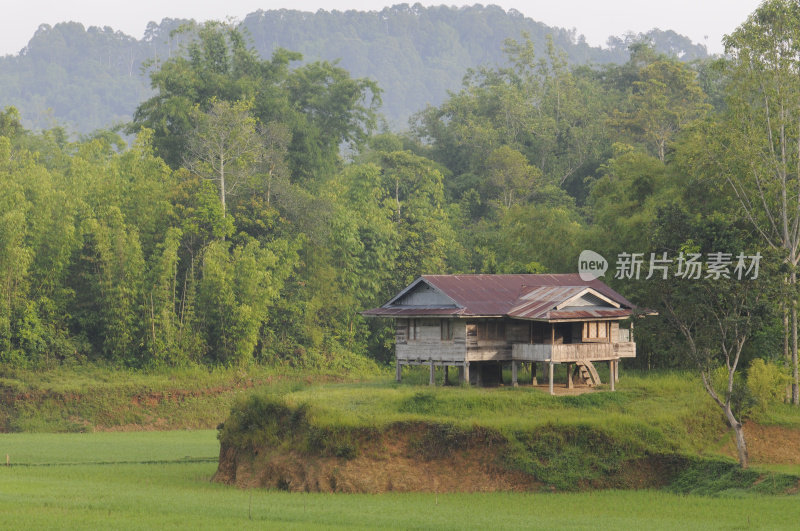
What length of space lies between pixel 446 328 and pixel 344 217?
86.5 ft

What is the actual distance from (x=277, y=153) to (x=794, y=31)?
32.7m

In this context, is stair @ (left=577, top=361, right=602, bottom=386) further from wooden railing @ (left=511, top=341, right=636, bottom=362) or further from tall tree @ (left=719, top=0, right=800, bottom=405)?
tall tree @ (left=719, top=0, right=800, bottom=405)

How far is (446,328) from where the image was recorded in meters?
40.5

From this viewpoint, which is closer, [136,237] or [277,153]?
[136,237]

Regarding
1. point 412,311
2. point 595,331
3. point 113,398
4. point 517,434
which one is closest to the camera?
point 517,434

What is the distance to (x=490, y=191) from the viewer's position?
8175cm

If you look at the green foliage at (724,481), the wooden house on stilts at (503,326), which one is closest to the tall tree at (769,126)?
the wooden house on stilts at (503,326)

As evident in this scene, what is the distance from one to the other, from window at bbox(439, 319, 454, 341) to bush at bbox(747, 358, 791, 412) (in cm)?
1151

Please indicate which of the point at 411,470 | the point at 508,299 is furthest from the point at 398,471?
the point at 508,299

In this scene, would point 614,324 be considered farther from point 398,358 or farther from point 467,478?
point 467,478

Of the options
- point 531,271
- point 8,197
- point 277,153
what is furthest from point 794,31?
point 8,197

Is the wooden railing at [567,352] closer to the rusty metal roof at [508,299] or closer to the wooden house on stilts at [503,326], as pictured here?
the wooden house on stilts at [503,326]

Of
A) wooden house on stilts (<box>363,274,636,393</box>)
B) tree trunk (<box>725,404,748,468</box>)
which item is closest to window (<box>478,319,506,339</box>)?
wooden house on stilts (<box>363,274,636,393</box>)

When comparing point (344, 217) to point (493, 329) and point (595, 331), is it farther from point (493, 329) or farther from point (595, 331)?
point (595, 331)
